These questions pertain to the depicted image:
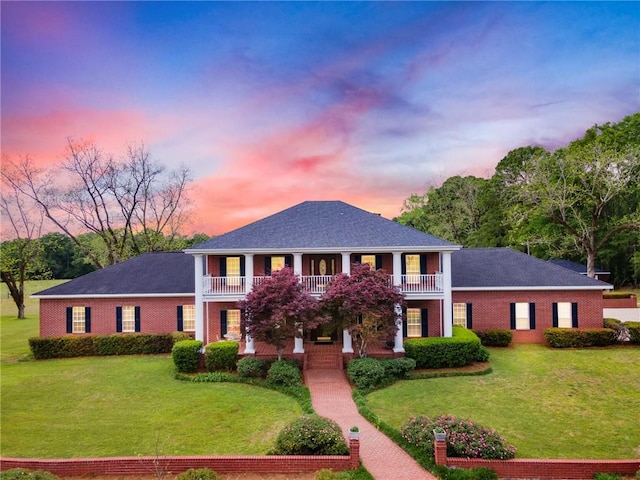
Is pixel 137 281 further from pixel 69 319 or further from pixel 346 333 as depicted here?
pixel 346 333

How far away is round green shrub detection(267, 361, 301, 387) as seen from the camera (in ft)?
59.8

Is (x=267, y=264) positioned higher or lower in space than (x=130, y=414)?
higher

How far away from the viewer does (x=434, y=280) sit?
76.3 ft

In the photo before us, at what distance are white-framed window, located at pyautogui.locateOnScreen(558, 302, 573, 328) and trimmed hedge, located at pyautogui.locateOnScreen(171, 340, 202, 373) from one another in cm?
2148

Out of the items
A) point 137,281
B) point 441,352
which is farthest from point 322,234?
point 137,281

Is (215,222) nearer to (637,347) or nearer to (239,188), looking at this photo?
(239,188)

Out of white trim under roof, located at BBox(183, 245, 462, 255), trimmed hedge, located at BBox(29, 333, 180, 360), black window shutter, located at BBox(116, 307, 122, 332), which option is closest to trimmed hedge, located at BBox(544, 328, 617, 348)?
white trim under roof, located at BBox(183, 245, 462, 255)

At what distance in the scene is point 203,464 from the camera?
10945mm

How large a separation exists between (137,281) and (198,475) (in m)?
18.8

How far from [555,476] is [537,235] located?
38.3 m

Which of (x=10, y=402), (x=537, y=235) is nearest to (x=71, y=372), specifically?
(x=10, y=402)

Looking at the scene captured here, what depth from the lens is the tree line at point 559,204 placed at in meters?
37.0

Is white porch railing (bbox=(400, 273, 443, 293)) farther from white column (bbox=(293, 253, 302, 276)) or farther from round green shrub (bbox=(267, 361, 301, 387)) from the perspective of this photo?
round green shrub (bbox=(267, 361, 301, 387))

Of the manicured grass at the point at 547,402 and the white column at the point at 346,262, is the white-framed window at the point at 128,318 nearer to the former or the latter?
the white column at the point at 346,262
